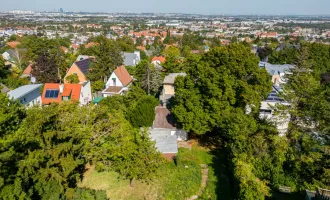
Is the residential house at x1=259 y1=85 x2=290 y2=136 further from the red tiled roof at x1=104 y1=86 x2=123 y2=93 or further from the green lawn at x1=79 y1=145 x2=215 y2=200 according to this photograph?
the red tiled roof at x1=104 y1=86 x2=123 y2=93

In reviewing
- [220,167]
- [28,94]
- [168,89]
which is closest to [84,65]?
[28,94]

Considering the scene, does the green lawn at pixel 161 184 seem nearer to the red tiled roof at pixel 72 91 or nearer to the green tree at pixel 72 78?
the red tiled roof at pixel 72 91

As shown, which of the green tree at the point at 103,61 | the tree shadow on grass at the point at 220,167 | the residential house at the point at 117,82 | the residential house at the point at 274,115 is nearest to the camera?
the tree shadow on grass at the point at 220,167

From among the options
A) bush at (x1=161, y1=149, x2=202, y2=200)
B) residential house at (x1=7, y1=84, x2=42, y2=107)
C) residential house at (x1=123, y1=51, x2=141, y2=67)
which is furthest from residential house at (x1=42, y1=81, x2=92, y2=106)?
residential house at (x1=123, y1=51, x2=141, y2=67)

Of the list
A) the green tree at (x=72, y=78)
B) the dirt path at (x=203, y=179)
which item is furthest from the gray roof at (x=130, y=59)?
the dirt path at (x=203, y=179)

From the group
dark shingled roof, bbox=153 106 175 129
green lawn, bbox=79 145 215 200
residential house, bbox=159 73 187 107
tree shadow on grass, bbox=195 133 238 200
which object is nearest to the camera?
green lawn, bbox=79 145 215 200

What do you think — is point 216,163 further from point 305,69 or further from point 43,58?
point 43,58
